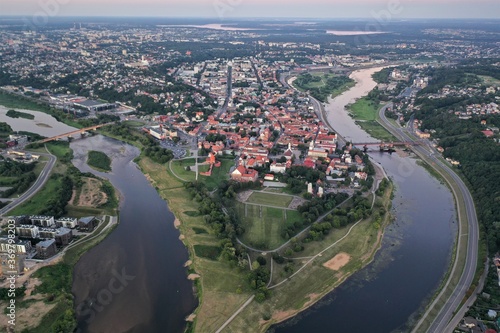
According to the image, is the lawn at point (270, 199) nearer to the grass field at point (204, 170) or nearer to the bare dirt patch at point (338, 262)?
the grass field at point (204, 170)

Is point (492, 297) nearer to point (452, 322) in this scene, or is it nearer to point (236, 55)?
point (452, 322)

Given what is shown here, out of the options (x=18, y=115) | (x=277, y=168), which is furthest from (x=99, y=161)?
(x=18, y=115)

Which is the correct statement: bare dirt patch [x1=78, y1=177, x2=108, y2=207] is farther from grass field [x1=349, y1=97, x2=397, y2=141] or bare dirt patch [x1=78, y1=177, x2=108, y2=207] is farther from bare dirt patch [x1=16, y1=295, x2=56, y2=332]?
grass field [x1=349, y1=97, x2=397, y2=141]

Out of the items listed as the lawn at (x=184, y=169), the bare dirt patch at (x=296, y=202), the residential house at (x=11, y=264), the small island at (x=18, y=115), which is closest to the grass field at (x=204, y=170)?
the lawn at (x=184, y=169)

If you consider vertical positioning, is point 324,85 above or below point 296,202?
above

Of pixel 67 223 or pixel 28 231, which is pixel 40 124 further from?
pixel 28 231
